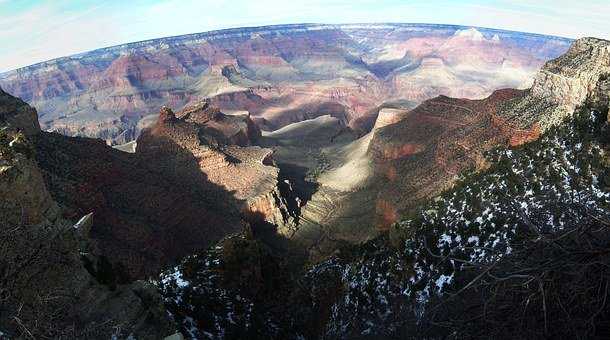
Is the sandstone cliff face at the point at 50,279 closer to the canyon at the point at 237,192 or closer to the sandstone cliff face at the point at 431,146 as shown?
the canyon at the point at 237,192

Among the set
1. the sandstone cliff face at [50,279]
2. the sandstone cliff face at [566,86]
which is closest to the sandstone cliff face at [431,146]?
the sandstone cliff face at [566,86]

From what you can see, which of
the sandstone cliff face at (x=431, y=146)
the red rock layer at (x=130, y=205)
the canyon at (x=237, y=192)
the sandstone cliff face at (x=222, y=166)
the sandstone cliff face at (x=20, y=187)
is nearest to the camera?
the sandstone cliff face at (x=20, y=187)

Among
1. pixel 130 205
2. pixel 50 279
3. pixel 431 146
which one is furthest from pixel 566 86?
pixel 130 205

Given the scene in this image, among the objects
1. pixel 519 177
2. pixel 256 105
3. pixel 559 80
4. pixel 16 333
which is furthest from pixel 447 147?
pixel 256 105

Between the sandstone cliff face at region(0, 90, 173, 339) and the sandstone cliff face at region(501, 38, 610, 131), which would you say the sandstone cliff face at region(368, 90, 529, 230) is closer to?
the sandstone cliff face at region(501, 38, 610, 131)

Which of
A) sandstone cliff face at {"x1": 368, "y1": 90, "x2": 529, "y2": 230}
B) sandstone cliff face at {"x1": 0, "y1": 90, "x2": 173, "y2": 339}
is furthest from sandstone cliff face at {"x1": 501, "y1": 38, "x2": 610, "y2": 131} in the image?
sandstone cliff face at {"x1": 0, "y1": 90, "x2": 173, "y2": 339}

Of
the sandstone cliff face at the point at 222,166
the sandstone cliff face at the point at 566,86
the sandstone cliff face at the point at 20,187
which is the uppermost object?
the sandstone cliff face at the point at 20,187

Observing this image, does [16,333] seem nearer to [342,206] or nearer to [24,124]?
[24,124]

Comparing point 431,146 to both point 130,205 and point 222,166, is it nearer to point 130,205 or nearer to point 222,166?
point 222,166

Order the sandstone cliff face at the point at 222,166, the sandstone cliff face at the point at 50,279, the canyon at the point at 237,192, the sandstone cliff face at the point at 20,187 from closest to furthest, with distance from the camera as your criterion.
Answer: the sandstone cliff face at the point at 50,279, the sandstone cliff face at the point at 20,187, the canyon at the point at 237,192, the sandstone cliff face at the point at 222,166

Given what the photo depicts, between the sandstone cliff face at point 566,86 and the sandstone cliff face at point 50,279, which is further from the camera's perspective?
the sandstone cliff face at point 566,86

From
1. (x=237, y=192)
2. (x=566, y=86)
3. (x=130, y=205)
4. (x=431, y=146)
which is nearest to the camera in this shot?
(x=566, y=86)
